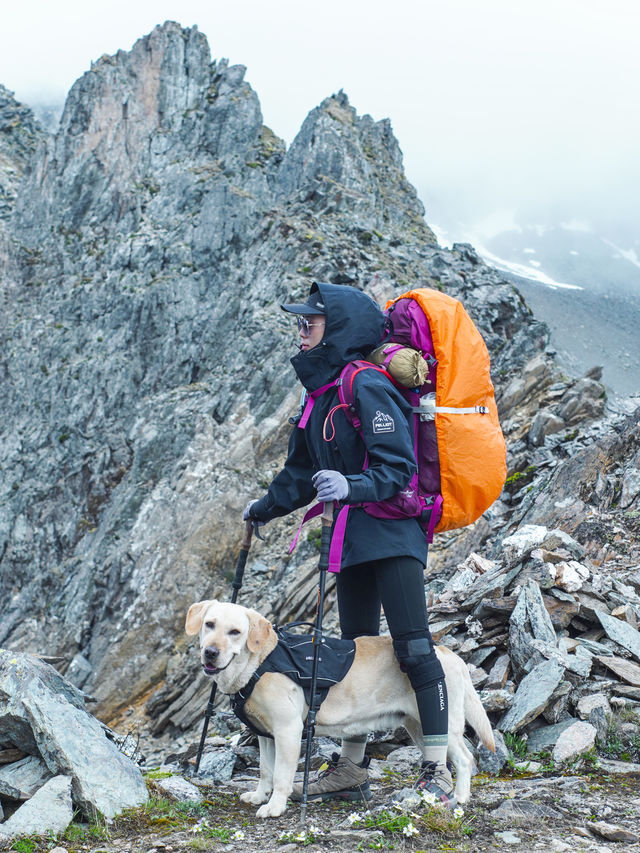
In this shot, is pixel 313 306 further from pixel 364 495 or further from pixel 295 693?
pixel 295 693

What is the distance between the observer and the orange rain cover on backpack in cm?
468

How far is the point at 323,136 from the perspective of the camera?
4288 cm

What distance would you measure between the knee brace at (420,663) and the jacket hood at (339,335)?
1.96 meters

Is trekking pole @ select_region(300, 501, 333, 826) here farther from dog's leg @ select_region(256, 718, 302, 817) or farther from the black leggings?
the black leggings

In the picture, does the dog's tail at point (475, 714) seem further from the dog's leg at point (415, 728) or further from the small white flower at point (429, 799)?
the small white flower at point (429, 799)

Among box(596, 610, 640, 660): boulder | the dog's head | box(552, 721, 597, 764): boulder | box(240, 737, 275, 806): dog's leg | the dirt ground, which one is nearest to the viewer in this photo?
the dirt ground

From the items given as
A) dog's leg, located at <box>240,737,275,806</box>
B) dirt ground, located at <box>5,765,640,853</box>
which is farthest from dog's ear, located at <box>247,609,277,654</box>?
dirt ground, located at <box>5,765,640,853</box>

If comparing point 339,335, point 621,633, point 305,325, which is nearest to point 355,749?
point 339,335

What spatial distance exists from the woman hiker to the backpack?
10 centimetres

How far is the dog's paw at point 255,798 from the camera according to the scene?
15.8ft

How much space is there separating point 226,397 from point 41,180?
4043 cm

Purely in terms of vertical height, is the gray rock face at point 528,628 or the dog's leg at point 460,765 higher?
the gray rock face at point 528,628

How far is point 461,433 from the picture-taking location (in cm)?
468

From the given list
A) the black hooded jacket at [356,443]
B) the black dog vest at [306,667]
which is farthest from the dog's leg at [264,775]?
the black hooded jacket at [356,443]
